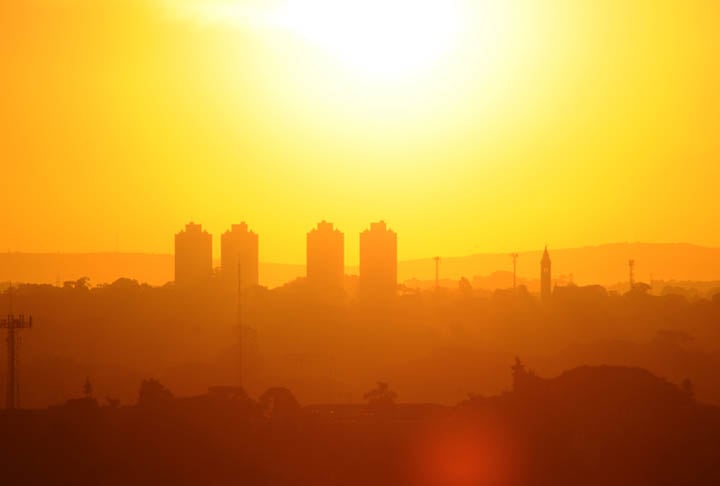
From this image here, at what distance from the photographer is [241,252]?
166250 mm

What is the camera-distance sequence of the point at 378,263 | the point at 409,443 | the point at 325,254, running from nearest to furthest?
the point at 409,443
the point at 378,263
the point at 325,254

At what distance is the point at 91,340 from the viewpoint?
393 ft

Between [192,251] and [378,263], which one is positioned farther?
[192,251]

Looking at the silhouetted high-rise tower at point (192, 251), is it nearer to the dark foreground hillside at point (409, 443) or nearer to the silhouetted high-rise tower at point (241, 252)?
the silhouetted high-rise tower at point (241, 252)

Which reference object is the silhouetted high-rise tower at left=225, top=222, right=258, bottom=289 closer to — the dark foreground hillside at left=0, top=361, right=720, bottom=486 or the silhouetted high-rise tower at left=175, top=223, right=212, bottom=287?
the silhouetted high-rise tower at left=175, top=223, right=212, bottom=287

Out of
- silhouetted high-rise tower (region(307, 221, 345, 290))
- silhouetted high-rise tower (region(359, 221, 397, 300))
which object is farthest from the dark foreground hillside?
silhouetted high-rise tower (region(307, 221, 345, 290))

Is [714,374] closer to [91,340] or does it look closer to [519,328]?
[519,328]

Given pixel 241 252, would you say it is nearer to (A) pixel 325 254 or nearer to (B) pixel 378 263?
(A) pixel 325 254

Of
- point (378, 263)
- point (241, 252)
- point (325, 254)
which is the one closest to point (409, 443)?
point (378, 263)

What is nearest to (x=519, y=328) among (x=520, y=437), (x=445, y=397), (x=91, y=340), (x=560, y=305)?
(x=560, y=305)

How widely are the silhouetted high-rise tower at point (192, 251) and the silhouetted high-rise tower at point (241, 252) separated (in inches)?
70.5

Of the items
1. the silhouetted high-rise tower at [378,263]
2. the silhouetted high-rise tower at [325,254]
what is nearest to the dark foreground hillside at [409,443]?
the silhouetted high-rise tower at [378,263]

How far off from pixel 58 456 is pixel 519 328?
284ft

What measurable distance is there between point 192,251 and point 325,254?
15387 millimetres
